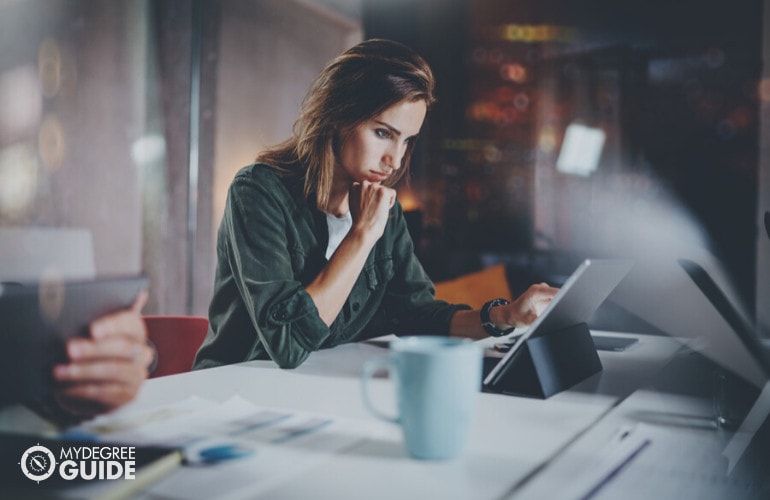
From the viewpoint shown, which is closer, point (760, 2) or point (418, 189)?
point (760, 2)

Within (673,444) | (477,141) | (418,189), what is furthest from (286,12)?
(673,444)

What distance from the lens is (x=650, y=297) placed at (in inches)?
119

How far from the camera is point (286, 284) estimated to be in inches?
43.0

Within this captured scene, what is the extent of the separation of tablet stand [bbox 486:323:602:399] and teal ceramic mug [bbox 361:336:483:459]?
0.90ft

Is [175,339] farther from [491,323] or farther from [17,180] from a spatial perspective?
[17,180]

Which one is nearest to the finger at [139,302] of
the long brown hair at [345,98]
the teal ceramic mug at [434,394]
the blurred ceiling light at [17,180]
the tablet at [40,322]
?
the tablet at [40,322]

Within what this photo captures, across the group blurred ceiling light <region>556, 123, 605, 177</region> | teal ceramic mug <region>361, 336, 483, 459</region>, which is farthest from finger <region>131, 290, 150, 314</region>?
blurred ceiling light <region>556, 123, 605, 177</region>

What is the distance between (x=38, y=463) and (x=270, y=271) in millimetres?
649

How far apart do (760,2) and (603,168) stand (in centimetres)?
210

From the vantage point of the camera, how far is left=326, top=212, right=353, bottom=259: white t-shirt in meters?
1.41

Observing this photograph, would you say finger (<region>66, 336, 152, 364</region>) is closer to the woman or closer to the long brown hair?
the woman

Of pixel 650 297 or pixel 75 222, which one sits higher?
pixel 75 222

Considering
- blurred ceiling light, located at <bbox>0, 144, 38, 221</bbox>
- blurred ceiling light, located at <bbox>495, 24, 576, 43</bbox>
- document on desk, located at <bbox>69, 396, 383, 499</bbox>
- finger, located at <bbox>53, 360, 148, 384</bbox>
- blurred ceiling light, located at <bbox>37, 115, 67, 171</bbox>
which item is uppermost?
blurred ceiling light, located at <bbox>495, 24, 576, 43</bbox>

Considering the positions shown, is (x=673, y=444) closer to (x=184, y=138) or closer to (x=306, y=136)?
(x=306, y=136)
